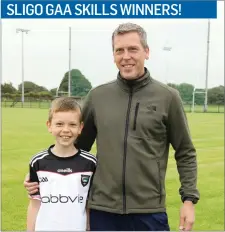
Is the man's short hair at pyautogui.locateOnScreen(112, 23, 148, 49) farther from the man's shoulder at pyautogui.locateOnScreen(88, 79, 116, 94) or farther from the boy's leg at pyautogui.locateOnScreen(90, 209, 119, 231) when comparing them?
the boy's leg at pyautogui.locateOnScreen(90, 209, 119, 231)

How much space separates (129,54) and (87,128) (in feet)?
1.88

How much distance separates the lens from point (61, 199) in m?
2.58

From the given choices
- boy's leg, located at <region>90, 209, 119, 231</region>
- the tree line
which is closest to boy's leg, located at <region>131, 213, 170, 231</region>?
boy's leg, located at <region>90, 209, 119, 231</region>

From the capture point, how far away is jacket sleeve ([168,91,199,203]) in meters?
2.62

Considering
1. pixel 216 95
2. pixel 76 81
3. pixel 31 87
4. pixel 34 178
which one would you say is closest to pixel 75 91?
pixel 76 81

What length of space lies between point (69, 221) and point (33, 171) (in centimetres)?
39

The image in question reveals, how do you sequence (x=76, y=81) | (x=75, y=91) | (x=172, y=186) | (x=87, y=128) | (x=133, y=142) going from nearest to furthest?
1. (x=133, y=142)
2. (x=87, y=128)
3. (x=172, y=186)
4. (x=75, y=91)
5. (x=76, y=81)

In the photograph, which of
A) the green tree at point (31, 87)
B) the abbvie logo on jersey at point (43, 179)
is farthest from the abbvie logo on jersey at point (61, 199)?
the green tree at point (31, 87)

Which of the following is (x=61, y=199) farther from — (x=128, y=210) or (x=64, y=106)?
(x=64, y=106)

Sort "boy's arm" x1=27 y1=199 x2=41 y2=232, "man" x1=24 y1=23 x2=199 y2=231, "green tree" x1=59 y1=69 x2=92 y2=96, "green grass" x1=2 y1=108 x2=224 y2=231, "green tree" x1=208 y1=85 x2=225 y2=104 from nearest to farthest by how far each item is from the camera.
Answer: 1. "man" x1=24 y1=23 x2=199 y2=231
2. "boy's arm" x1=27 y1=199 x2=41 y2=232
3. "green grass" x1=2 y1=108 x2=224 y2=231
4. "green tree" x1=208 y1=85 x2=225 y2=104
5. "green tree" x1=59 y1=69 x2=92 y2=96

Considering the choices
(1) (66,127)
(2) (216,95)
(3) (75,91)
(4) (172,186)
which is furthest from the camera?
(3) (75,91)

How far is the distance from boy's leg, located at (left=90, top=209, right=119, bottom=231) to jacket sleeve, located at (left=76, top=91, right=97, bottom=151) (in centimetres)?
46

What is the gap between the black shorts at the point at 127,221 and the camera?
261cm

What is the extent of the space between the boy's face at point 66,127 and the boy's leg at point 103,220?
46 cm
